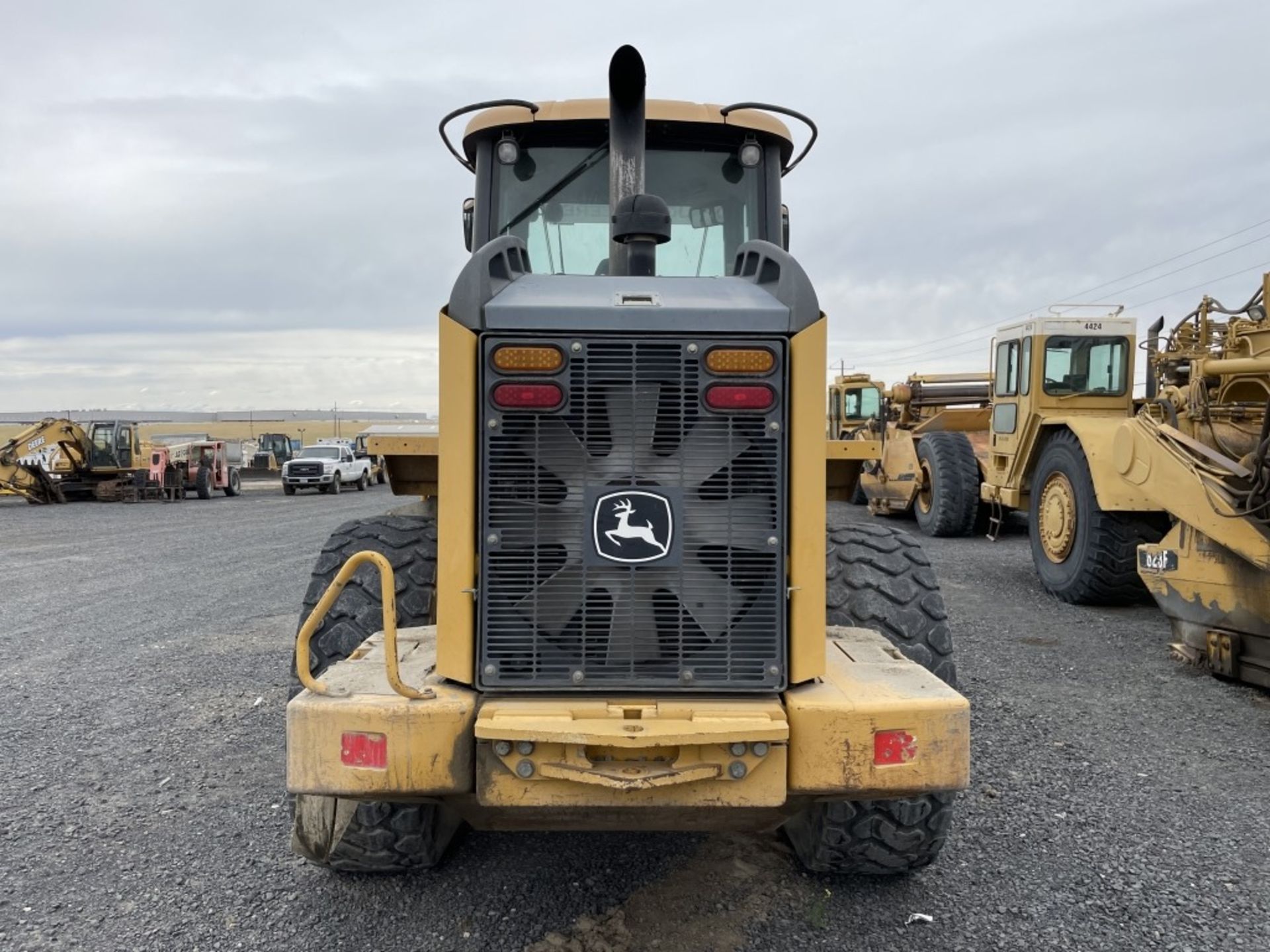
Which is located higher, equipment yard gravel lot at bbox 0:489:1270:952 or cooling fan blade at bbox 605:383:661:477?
cooling fan blade at bbox 605:383:661:477

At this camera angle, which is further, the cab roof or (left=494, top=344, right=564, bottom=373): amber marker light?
the cab roof

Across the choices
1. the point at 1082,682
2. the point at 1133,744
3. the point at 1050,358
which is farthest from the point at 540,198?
the point at 1050,358

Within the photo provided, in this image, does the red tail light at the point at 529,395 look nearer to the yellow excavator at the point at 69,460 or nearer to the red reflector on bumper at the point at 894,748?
the red reflector on bumper at the point at 894,748

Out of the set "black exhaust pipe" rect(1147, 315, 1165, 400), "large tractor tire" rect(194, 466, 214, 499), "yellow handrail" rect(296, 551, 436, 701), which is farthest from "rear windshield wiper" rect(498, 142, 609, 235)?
"large tractor tire" rect(194, 466, 214, 499)

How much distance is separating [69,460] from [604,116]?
85.4 feet

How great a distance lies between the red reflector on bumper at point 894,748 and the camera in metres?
2.41

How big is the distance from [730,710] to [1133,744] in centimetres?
302

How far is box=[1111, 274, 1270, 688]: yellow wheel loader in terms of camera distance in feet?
17.2

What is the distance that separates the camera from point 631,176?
9.91ft

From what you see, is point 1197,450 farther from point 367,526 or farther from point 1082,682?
point 367,526

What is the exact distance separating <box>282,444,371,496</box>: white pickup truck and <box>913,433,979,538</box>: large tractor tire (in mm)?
20517

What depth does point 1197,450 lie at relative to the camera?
19.7 feet

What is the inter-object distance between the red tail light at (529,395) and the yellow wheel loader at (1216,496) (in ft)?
14.5

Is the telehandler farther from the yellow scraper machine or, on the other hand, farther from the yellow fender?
the yellow scraper machine
